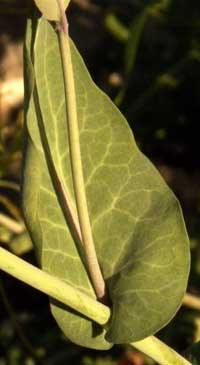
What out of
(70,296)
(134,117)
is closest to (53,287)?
(70,296)

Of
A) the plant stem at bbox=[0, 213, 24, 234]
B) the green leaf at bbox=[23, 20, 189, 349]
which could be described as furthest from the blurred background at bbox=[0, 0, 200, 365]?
the green leaf at bbox=[23, 20, 189, 349]

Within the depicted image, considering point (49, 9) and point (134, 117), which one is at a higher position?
point (49, 9)

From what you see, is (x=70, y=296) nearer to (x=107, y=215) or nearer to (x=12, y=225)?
(x=107, y=215)

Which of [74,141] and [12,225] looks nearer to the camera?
[74,141]

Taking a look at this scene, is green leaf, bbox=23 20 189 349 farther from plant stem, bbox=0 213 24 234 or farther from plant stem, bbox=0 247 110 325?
plant stem, bbox=0 213 24 234

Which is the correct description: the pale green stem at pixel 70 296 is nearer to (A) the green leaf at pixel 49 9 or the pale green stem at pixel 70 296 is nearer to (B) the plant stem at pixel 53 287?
(B) the plant stem at pixel 53 287

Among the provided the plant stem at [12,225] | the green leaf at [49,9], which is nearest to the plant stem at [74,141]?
the green leaf at [49,9]

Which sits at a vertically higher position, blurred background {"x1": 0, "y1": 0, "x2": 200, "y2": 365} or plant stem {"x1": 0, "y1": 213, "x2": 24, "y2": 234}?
plant stem {"x1": 0, "y1": 213, "x2": 24, "y2": 234}
